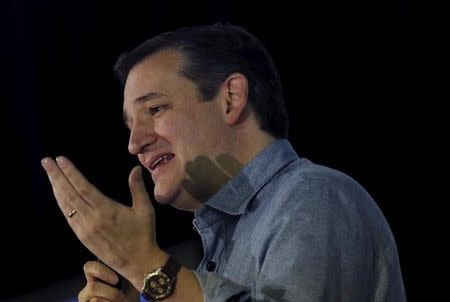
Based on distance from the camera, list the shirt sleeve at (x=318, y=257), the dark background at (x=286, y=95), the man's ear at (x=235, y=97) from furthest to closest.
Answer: the dark background at (x=286, y=95) < the man's ear at (x=235, y=97) < the shirt sleeve at (x=318, y=257)

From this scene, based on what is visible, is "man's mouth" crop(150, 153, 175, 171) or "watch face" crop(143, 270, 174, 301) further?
"man's mouth" crop(150, 153, 175, 171)

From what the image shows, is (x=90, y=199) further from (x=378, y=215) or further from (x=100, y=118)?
(x=100, y=118)

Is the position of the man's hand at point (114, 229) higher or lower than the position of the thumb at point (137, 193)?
lower

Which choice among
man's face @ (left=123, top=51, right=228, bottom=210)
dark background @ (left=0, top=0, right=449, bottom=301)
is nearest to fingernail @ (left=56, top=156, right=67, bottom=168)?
man's face @ (left=123, top=51, right=228, bottom=210)

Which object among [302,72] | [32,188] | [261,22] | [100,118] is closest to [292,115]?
[302,72]

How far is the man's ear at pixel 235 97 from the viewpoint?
1.31 m

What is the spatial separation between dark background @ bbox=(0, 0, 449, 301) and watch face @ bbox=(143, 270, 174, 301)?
1323mm

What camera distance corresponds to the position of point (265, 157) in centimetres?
124

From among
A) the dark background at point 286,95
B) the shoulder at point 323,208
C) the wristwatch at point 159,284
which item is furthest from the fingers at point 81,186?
the dark background at point 286,95

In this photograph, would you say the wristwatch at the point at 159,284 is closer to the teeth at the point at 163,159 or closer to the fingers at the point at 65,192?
the fingers at the point at 65,192

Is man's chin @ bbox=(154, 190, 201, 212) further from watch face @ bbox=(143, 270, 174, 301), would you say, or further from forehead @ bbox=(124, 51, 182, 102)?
watch face @ bbox=(143, 270, 174, 301)

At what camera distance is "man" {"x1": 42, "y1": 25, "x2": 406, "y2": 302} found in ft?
3.27

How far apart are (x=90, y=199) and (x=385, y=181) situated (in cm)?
183

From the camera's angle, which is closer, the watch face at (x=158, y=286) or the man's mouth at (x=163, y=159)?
the watch face at (x=158, y=286)
